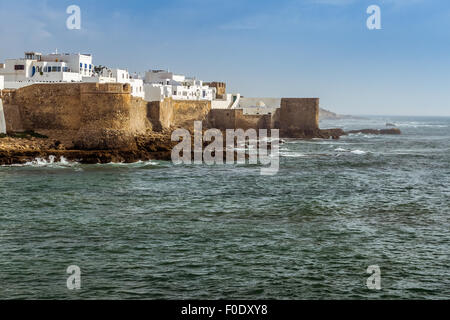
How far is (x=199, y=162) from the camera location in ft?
129

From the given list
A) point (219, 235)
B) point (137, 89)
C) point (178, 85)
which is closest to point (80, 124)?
point (137, 89)

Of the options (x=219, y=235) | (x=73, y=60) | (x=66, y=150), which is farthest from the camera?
(x=73, y=60)

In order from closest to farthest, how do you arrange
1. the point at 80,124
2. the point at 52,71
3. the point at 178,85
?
1. the point at 80,124
2. the point at 52,71
3. the point at 178,85

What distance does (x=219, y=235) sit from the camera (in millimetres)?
17547

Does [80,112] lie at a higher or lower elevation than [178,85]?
lower

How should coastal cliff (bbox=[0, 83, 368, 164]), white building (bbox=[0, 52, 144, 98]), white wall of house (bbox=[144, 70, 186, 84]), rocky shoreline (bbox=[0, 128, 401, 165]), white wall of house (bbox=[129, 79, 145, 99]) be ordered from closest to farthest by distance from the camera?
rocky shoreline (bbox=[0, 128, 401, 165]), coastal cliff (bbox=[0, 83, 368, 164]), white building (bbox=[0, 52, 144, 98]), white wall of house (bbox=[129, 79, 145, 99]), white wall of house (bbox=[144, 70, 186, 84])

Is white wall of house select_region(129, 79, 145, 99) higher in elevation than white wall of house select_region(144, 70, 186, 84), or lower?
lower

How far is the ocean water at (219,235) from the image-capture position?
13.2m

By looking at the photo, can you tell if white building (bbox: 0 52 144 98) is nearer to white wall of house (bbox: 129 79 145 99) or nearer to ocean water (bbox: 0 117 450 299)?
white wall of house (bbox: 129 79 145 99)

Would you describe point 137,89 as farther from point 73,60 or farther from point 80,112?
point 80,112

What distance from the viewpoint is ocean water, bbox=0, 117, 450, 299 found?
1317 cm

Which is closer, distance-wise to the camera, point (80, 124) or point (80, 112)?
point (80, 124)

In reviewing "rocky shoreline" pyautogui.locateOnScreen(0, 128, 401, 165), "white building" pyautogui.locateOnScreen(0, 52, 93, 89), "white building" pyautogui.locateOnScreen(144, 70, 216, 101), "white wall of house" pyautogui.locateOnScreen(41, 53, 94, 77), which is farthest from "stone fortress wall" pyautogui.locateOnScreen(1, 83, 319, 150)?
"white building" pyautogui.locateOnScreen(144, 70, 216, 101)

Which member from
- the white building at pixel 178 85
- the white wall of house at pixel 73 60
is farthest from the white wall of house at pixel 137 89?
the white building at pixel 178 85
